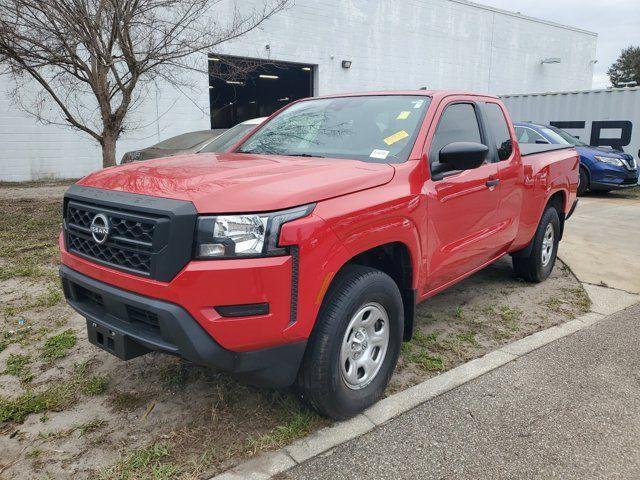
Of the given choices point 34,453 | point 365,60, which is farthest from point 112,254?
point 365,60

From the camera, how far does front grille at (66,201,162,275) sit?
2473mm

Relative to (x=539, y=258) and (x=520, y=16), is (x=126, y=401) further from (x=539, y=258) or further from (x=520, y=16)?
(x=520, y=16)

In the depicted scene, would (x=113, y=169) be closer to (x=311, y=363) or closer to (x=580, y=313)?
(x=311, y=363)

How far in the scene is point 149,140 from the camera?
15688 mm

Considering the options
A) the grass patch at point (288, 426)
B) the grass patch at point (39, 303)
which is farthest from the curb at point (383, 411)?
the grass patch at point (39, 303)

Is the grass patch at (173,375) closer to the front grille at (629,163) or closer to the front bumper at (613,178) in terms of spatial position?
the front bumper at (613,178)

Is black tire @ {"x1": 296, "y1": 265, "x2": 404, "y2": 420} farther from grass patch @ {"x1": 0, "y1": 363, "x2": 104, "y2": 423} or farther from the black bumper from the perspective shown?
grass patch @ {"x1": 0, "y1": 363, "x2": 104, "y2": 423}

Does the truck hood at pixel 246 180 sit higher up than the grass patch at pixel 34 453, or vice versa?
the truck hood at pixel 246 180

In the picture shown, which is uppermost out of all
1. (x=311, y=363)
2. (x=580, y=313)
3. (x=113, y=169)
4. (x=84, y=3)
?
(x=84, y=3)

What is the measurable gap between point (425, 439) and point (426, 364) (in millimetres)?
898

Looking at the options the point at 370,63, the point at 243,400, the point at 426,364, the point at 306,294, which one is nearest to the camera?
the point at 306,294

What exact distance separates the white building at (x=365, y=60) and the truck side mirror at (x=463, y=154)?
375 inches

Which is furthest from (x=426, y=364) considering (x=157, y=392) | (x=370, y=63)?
(x=370, y=63)

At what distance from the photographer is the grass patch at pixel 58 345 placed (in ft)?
12.2
